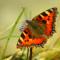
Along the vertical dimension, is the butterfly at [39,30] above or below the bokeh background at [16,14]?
below

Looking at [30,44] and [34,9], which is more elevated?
[34,9]

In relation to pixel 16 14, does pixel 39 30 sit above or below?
below

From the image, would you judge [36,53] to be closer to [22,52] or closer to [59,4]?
[22,52]

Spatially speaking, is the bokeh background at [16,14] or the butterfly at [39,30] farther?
the bokeh background at [16,14]

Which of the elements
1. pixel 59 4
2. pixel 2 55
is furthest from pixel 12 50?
pixel 59 4

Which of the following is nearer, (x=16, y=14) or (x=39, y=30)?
(x=39, y=30)

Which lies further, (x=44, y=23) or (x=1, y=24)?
(x=1, y=24)

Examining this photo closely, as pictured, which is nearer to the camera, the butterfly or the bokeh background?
the butterfly

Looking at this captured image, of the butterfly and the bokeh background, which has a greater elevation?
the bokeh background
